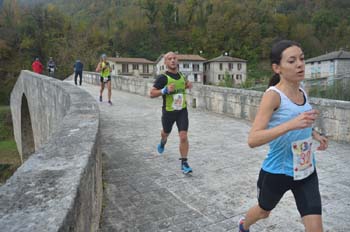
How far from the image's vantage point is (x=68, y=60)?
54.7 meters

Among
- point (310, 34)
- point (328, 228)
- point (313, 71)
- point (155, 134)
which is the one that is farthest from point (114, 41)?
point (328, 228)

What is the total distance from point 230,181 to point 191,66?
5560 centimetres

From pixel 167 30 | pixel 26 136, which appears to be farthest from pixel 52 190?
pixel 167 30

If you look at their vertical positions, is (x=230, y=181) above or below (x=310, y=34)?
below

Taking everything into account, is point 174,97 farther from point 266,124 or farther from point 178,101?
point 266,124

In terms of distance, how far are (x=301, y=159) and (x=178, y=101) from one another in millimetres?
2564

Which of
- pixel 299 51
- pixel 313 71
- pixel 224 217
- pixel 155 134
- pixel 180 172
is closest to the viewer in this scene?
pixel 299 51

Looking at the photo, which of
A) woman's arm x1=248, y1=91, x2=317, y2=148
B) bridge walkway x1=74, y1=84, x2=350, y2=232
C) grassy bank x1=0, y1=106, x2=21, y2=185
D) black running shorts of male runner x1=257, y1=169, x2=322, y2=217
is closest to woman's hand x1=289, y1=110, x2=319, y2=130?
woman's arm x1=248, y1=91, x2=317, y2=148

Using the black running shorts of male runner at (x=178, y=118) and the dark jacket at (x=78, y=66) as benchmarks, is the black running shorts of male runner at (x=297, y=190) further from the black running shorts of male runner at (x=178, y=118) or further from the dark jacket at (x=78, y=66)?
the dark jacket at (x=78, y=66)

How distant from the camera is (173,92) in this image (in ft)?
15.2

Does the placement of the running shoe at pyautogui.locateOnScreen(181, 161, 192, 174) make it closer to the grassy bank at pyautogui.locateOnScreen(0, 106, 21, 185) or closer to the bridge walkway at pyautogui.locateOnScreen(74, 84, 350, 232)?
the bridge walkway at pyautogui.locateOnScreen(74, 84, 350, 232)

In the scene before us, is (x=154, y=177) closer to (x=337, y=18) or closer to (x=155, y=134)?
(x=155, y=134)

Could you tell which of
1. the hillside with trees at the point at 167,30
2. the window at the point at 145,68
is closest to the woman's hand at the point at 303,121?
the hillside with trees at the point at 167,30

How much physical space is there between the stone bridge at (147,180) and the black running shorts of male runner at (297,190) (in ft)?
3.01
